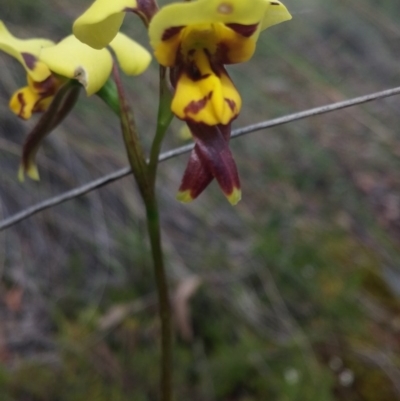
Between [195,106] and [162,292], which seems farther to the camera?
[162,292]

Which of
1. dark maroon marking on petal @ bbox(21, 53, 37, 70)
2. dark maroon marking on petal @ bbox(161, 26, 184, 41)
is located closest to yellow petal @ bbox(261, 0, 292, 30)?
dark maroon marking on petal @ bbox(161, 26, 184, 41)

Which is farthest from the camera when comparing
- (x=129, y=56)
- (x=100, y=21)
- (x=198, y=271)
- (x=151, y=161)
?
(x=198, y=271)

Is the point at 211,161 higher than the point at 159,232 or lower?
higher

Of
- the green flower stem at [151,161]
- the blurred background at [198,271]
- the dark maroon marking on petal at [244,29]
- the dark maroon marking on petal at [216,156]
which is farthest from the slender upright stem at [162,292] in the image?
the blurred background at [198,271]

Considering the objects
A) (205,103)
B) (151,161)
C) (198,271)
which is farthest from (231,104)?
(198,271)

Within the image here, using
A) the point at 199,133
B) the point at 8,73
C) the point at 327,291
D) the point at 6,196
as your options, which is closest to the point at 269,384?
the point at 327,291

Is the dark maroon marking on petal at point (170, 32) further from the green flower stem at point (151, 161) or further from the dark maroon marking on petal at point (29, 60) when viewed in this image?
the dark maroon marking on petal at point (29, 60)

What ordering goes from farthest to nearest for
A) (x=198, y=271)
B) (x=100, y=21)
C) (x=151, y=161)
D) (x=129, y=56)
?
(x=198, y=271) < (x=129, y=56) < (x=151, y=161) < (x=100, y=21)

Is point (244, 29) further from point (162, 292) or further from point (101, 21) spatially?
point (162, 292)
